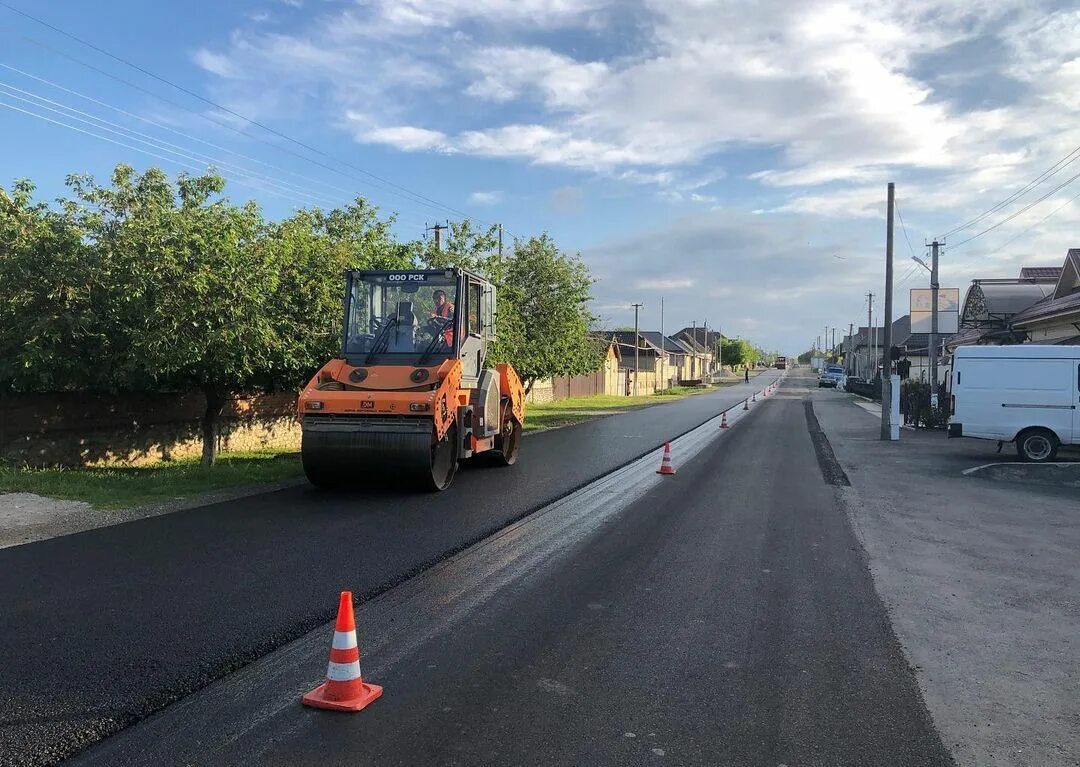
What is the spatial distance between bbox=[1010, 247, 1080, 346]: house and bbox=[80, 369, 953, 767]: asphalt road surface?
1785 cm

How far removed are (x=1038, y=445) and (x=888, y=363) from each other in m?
8.26

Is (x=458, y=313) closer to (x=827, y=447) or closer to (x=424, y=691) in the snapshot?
(x=424, y=691)

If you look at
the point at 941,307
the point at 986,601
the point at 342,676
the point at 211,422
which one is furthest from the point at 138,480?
the point at 941,307

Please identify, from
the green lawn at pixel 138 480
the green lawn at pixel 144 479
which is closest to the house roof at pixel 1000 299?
the green lawn at pixel 144 479

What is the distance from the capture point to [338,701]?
13.4 ft

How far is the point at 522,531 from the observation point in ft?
28.2

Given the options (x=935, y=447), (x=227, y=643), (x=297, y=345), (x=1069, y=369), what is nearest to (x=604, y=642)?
(x=227, y=643)

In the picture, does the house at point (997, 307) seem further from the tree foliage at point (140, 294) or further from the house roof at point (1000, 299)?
the tree foliage at point (140, 294)

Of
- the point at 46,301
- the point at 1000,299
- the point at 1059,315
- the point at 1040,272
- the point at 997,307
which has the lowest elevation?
the point at 46,301

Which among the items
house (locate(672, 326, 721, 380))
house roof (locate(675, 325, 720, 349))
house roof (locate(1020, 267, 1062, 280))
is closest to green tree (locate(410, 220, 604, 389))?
house roof (locate(1020, 267, 1062, 280))

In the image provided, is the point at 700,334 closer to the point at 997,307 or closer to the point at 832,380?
the point at 832,380

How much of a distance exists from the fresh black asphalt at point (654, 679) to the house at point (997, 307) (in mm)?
→ 22993

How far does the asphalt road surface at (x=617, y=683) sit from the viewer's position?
3.69 metres

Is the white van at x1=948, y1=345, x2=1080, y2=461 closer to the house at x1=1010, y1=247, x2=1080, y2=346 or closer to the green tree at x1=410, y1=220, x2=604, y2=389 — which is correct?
the house at x1=1010, y1=247, x2=1080, y2=346
